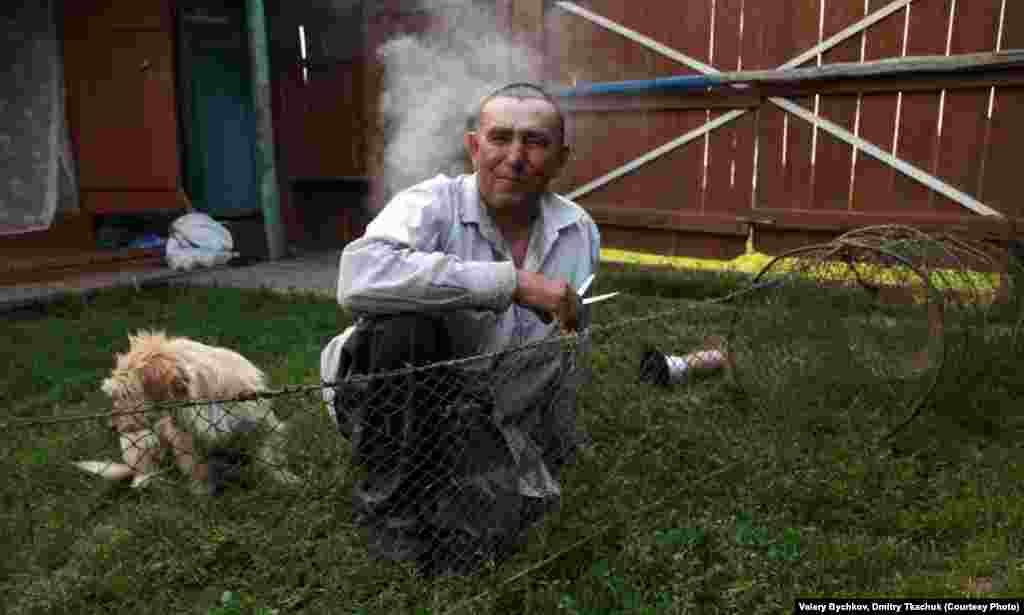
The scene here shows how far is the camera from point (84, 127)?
302 inches

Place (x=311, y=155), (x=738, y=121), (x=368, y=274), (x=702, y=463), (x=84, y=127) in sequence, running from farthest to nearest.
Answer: (x=311, y=155) < (x=84, y=127) < (x=738, y=121) < (x=702, y=463) < (x=368, y=274)

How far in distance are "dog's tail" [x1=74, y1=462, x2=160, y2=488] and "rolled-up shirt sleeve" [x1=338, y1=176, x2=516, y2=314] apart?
Answer: 127 cm

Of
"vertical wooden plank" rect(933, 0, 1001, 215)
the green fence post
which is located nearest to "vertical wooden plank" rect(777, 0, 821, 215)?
"vertical wooden plank" rect(933, 0, 1001, 215)

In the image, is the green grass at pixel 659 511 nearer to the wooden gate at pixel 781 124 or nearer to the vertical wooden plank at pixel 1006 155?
the vertical wooden plank at pixel 1006 155

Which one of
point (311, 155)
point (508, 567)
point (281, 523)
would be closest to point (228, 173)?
point (311, 155)

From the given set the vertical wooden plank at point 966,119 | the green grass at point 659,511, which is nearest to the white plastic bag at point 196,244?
the green grass at point 659,511

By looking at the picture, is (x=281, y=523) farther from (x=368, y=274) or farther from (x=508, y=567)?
(x=368, y=274)

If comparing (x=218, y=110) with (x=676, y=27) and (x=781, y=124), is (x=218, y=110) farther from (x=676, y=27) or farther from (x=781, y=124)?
(x=781, y=124)

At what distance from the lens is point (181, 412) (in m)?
2.62

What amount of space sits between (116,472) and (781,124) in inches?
212

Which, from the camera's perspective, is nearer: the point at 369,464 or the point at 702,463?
the point at 369,464

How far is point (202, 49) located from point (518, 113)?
7.11 meters

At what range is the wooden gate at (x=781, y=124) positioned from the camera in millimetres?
5484

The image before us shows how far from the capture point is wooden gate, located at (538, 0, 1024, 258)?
548 cm
